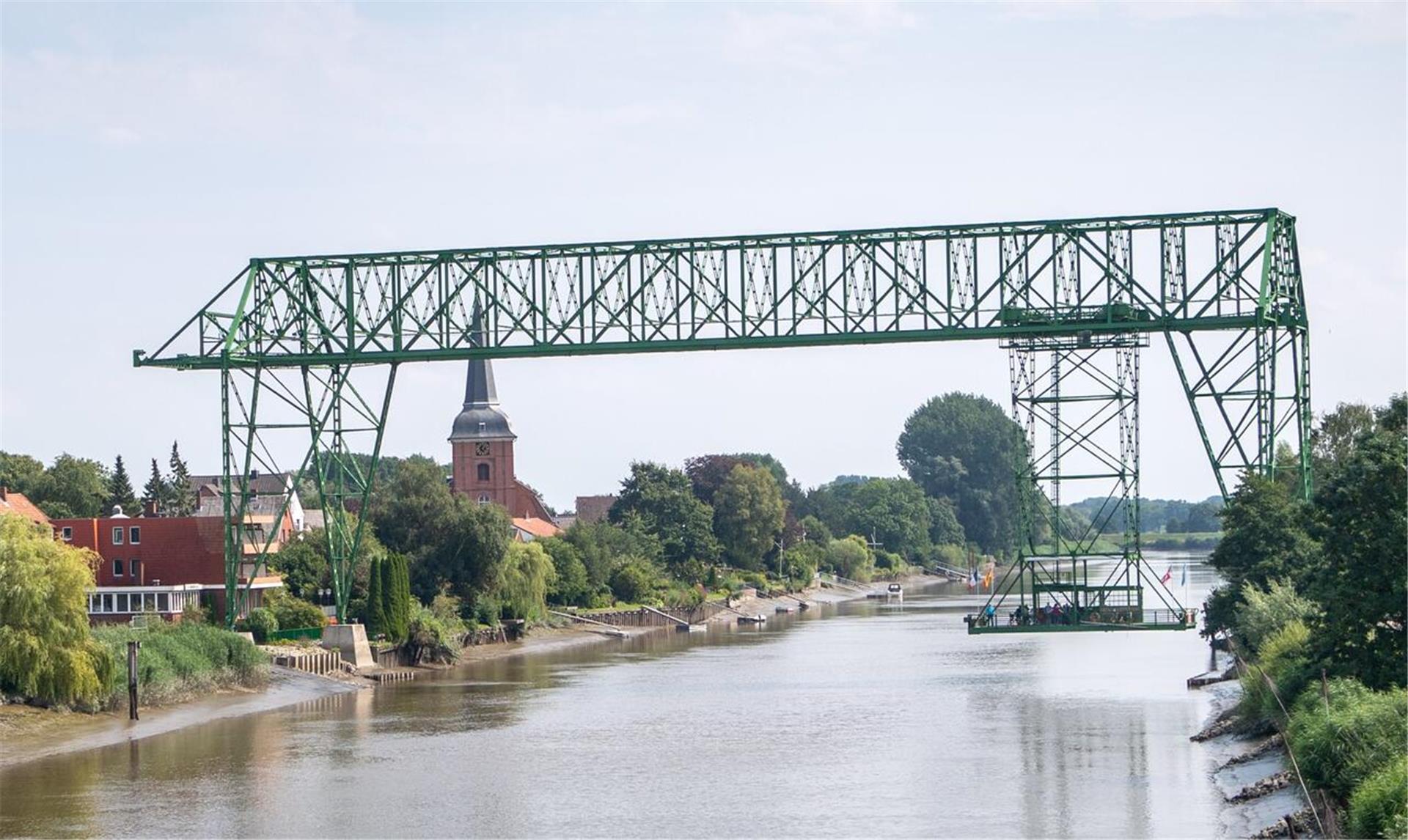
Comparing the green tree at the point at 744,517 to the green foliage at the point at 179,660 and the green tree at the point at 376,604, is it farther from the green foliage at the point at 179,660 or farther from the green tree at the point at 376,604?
the green foliage at the point at 179,660

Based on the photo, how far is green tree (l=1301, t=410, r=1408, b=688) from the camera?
112ft

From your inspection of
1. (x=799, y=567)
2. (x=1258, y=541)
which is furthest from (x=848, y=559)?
(x=1258, y=541)

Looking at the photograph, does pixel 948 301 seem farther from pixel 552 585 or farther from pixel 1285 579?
pixel 552 585

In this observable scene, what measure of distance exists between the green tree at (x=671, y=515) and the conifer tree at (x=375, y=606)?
46.1 meters

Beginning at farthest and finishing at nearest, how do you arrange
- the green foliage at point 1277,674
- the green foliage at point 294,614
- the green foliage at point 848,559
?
the green foliage at point 848,559 → the green foliage at point 294,614 → the green foliage at point 1277,674

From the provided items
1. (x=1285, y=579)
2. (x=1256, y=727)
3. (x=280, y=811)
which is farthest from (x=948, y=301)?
(x=280, y=811)

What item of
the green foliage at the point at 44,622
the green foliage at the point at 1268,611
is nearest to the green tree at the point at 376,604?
the green foliage at the point at 44,622

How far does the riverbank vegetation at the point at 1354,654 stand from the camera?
29.6 metres

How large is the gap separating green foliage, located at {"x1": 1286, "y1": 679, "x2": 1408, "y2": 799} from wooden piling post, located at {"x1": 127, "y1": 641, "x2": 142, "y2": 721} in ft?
103

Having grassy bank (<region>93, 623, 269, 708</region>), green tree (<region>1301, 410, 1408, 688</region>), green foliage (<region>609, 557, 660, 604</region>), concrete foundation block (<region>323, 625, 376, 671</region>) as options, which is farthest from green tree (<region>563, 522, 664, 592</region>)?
green tree (<region>1301, 410, 1408, 688</region>)

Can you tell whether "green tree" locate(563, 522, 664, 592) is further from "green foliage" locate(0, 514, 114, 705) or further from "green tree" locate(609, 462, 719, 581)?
"green foliage" locate(0, 514, 114, 705)

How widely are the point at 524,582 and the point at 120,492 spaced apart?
2585 cm

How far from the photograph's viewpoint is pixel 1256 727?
42.6 metres

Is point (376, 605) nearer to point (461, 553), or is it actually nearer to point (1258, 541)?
point (461, 553)
